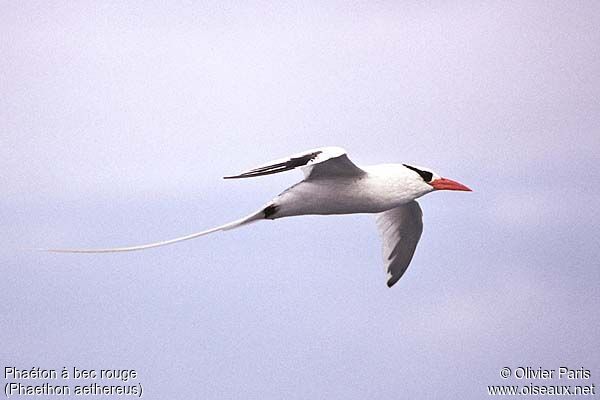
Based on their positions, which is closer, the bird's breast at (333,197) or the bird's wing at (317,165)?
the bird's wing at (317,165)

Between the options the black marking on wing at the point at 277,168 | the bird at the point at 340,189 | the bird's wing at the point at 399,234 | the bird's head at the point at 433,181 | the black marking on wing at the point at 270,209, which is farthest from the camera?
the bird's wing at the point at 399,234

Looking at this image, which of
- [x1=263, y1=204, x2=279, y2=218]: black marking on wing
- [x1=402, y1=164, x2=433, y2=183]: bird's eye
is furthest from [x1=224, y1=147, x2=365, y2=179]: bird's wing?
[x1=402, y1=164, x2=433, y2=183]: bird's eye

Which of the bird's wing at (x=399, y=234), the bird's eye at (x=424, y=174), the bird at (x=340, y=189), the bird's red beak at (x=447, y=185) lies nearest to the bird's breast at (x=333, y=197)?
the bird at (x=340, y=189)

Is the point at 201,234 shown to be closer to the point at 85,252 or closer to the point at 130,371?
the point at 85,252

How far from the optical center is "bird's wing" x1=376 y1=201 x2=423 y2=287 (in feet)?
32.3

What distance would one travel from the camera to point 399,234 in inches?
390

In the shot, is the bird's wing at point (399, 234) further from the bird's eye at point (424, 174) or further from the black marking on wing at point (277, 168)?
the black marking on wing at point (277, 168)

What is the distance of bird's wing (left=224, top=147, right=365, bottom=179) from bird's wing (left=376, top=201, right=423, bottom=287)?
1579mm

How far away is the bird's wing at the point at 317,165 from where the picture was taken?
7445 mm

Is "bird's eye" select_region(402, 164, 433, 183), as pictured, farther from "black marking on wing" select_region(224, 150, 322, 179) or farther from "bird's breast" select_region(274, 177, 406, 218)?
"black marking on wing" select_region(224, 150, 322, 179)

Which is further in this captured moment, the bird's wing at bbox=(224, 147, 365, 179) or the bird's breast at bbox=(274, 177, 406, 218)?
the bird's breast at bbox=(274, 177, 406, 218)

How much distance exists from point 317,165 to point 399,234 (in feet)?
6.94

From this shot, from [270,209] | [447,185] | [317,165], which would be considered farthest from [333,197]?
[447,185]

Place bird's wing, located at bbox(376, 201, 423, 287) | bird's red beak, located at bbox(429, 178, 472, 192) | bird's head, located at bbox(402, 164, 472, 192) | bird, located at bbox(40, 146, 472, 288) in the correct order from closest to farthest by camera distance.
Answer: bird, located at bbox(40, 146, 472, 288) < bird's head, located at bbox(402, 164, 472, 192) < bird's red beak, located at bbox(429, 178, 472, 192) < bird's wing, located at bbox(376, 201, 423, 287)
